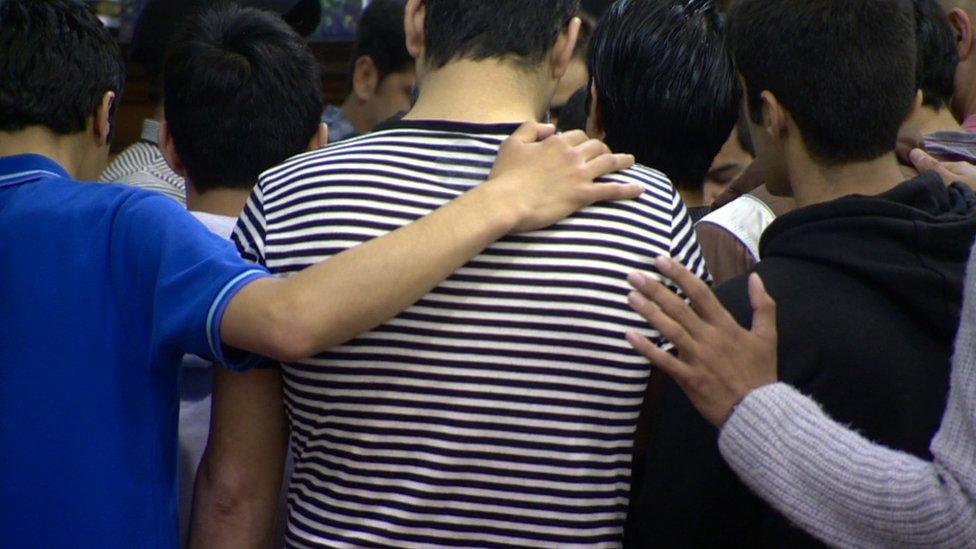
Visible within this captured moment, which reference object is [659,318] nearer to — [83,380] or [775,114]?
[775,114]

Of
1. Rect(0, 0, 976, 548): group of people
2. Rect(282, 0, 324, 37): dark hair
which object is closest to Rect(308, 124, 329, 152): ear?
Rect(0, 0, 976, 548): group of people

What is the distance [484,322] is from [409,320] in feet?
0.29

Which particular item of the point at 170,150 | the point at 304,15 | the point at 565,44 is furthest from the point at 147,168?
the point at 565,44

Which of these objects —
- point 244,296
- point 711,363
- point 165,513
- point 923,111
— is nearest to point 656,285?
point 711,363

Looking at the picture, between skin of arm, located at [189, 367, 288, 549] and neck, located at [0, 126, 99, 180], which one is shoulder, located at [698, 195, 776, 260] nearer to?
skin of arm, located at [189, 367, 288, 549]

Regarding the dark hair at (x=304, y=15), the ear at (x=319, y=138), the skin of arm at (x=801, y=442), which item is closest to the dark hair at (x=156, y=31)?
the dark hair at (x=304, y=15)

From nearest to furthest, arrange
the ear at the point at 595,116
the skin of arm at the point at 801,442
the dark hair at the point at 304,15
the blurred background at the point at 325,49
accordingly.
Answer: the skin of arm at the point at 801,442
the ear at the point at 595,116
the dark hair at the point at 304,15
the blurred background at the point at 325,49

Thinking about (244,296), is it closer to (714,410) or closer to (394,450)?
(394,450)

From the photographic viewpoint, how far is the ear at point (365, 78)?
3.52 metres

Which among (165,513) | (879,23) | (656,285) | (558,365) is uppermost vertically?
(879,23)

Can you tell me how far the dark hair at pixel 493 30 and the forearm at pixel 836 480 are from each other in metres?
0.50

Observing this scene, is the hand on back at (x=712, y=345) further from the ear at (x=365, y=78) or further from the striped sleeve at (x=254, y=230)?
the ear at (x=365, y=78)

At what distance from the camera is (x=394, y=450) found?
1.38 metres

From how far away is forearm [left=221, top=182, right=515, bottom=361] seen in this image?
128cm
